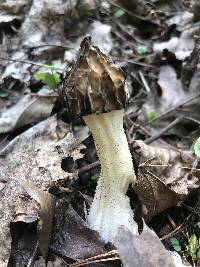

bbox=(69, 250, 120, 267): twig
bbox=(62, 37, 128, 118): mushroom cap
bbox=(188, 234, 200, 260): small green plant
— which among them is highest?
bbox=(62, 37, 128, 118): mushroom cap

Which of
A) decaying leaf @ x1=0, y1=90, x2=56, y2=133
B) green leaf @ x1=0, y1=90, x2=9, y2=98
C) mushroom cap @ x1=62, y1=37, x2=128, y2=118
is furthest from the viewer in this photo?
green leaf @ x1=0, y1=90, x2=9, y2=98

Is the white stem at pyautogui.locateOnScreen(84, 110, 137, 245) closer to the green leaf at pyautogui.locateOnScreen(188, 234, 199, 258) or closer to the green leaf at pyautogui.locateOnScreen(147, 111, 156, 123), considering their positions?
the green leaf at pyautogui.locateOnScreen(188, 234, 199, 258)

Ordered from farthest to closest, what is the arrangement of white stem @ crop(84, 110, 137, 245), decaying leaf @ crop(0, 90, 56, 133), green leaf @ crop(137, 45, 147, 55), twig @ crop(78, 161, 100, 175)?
1. green leaf @ crop(137, 45, 147, 55)
2. decaying leaf @ crop(0, 90, 56, 133)
3. twig @ crop(78, 161, 100, 175)
4. white stem @ crop(84, 110, 137, 245)

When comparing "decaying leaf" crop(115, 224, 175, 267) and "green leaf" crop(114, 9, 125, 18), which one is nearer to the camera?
"decaying leaf" crop(115, 224, 175, 267)

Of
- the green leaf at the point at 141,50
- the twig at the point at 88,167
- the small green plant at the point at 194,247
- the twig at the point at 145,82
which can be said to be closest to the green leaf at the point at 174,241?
the small green plant at the point at 194,247

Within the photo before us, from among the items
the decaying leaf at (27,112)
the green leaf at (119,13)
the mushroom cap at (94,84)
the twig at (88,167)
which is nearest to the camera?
the mushroom cap at (94,84)

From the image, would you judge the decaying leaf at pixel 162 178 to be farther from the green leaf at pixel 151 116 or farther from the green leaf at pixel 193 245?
the green leaf at pixel 151 116

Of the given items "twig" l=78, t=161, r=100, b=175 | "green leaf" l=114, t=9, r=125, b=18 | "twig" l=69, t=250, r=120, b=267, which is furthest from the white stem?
"green leaf" l=114, t=9, r=125, b=18

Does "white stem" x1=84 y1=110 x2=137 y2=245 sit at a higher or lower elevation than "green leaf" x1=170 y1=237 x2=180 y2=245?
higher
